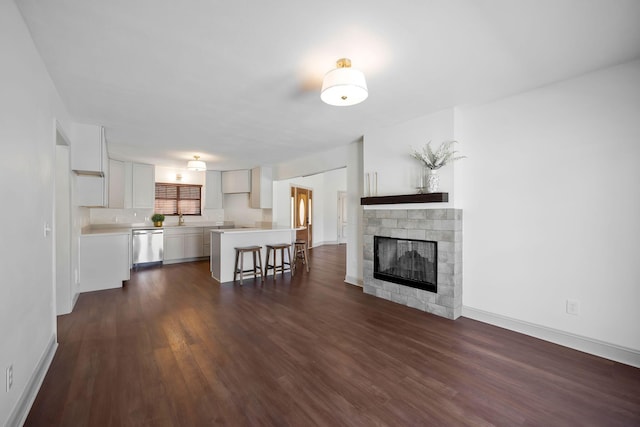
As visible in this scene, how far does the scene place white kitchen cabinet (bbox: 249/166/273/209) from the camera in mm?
7027

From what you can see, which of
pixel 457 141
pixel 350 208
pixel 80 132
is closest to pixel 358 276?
pixel 350 208

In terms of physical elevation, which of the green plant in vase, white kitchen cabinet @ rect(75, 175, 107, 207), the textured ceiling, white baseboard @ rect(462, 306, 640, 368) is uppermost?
the textured ceiling

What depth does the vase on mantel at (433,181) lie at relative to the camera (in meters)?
3.35

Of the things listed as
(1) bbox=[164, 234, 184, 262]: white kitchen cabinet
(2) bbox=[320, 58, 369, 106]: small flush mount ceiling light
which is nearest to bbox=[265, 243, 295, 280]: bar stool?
(1) bbox=[164, 234, 184, 262]: white kitchen cabinet

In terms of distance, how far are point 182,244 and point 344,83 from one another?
20.5ft

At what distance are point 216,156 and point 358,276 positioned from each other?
3.82 metres

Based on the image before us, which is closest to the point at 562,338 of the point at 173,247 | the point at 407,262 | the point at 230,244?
the point at 407,262

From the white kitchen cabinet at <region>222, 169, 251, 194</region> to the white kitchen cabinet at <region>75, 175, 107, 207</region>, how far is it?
142 inches

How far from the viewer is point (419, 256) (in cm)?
359

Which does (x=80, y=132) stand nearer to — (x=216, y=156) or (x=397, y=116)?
(x=216, y=156)

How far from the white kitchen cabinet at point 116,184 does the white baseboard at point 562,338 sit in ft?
21.8

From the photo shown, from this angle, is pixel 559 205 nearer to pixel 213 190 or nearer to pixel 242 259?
pixel 242 259

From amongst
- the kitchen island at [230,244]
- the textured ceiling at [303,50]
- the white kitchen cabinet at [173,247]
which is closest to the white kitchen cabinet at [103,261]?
the kitchen island at [230,244]

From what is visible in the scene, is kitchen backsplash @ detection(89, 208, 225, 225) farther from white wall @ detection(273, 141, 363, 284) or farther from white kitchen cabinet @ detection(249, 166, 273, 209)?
white wall @ detection(273, 141, 363, 284)
